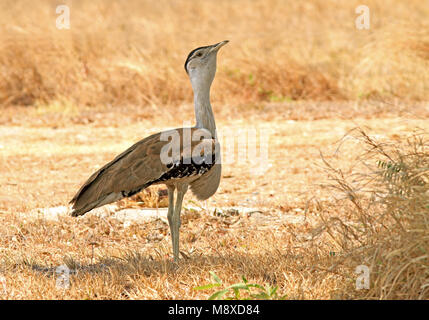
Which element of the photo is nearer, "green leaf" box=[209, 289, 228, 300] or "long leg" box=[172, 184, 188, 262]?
"green leaf" box=[209, 289, 228, 300]


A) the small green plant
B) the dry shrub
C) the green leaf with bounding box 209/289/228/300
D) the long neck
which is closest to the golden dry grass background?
the dry shrub

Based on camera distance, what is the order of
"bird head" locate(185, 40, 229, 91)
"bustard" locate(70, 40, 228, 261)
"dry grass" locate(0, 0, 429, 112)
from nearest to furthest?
"bustard" locate(70, 40, 228, 261) < "bird head" locate(185, 40, 229, 91) < "dry grass" locate(0, 0, 429, 112)

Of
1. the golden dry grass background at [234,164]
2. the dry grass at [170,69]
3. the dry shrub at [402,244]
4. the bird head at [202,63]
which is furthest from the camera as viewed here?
the dry grass at [170,69]

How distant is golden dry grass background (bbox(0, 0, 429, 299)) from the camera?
3.46 meters

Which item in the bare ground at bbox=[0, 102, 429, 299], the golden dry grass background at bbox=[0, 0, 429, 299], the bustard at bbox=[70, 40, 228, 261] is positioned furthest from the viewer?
the bustard at bbox=[70, 40, 228, 261]

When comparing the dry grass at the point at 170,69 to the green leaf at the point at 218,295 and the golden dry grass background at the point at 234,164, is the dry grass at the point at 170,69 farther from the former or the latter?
the green leaf at the point at 218,295

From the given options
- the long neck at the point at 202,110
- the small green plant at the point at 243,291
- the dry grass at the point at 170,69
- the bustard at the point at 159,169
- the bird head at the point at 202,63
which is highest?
the dry grass at the point at 170,69

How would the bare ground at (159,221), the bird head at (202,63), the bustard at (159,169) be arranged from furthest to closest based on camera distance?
the bird head at (202,63)
the bustard at (159,169)
the bare ground at (159,221)

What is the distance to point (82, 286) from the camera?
3.58 metres

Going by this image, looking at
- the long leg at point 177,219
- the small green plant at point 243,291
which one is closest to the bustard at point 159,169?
the long leg at point 177,219

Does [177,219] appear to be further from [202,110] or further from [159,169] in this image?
[202,110]

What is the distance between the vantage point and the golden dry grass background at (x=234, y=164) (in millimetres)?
3465

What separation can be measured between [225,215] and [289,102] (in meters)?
4.77

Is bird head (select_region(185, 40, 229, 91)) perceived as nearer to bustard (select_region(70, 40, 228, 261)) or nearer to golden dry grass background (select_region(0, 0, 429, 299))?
bustard (select_region(70, 40, 228, 261))
